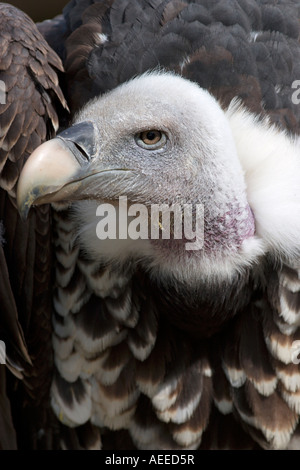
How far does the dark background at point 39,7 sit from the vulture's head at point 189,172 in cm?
268

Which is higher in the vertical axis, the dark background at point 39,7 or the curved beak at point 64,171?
the dark background at point 39,7

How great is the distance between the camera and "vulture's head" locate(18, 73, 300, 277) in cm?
240

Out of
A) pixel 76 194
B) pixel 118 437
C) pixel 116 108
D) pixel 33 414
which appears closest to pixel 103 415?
pixel 118 437

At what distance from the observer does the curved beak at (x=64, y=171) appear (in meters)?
2.22

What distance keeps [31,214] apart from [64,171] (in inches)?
17.6

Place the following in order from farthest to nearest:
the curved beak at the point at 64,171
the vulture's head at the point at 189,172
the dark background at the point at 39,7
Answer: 1. the dark background at the point at 39,7
2. the vulture's head at the point at 189,172
3. the curved beak at the point at 64,171

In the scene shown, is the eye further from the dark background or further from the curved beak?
the dark background

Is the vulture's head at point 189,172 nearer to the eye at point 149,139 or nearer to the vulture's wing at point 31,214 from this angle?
the eye at point 149,139

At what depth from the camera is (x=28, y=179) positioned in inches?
87.2

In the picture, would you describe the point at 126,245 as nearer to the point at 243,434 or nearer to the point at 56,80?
the point at 56,80

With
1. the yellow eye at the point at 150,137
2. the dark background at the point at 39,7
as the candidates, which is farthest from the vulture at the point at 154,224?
the dark background at the point at 39,7

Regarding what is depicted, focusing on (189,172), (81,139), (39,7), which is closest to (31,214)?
(81,139)

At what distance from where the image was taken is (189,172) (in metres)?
2.43

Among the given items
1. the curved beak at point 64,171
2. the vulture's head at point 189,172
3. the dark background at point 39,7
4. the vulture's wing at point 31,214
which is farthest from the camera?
the dark background at point 39,7
